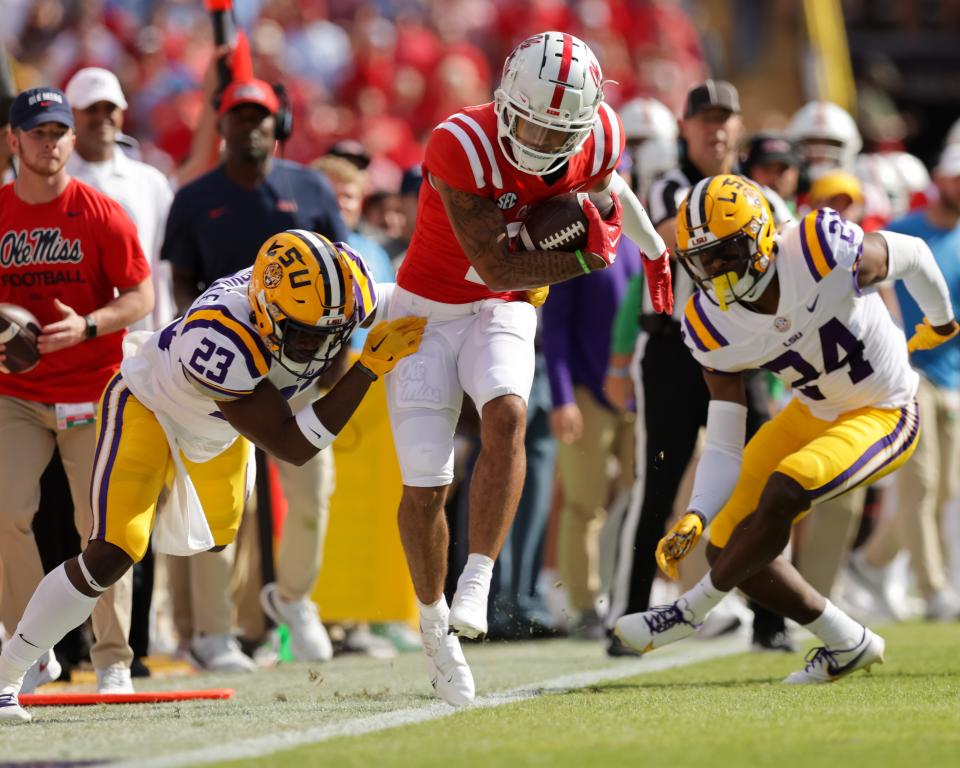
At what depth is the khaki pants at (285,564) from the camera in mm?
6988

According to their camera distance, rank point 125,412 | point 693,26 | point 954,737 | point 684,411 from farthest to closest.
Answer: point 693,26
point 684,411
point 125,412
point 954,737

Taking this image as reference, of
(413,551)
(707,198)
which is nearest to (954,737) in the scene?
(413,551)

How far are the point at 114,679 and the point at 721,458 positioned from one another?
2.21 meters

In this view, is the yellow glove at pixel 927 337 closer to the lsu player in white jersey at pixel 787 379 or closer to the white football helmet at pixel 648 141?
the lsu player in white jersey at pixel 787 379

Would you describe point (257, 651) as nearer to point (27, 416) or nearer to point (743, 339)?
point (27, 416)

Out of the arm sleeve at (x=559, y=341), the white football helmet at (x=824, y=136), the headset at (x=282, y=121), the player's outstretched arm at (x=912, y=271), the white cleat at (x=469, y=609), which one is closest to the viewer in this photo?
the white cleat at (x=469, y=609)

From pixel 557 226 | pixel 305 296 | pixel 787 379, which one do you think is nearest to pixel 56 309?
pixel 305 296

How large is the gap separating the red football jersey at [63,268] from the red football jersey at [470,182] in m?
1.20

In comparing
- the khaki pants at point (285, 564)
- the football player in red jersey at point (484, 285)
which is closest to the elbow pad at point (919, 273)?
the football player in red jersey at point (484, 285)

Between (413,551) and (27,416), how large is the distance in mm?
1594

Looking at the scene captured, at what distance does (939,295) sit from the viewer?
588 centimetres

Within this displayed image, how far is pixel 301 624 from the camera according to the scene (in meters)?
7.13

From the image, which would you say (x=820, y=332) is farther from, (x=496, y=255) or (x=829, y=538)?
(x=829, y=538)

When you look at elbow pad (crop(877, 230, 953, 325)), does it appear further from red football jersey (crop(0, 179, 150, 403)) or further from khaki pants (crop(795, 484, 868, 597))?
red football jersey (crop(0, 179, 150, 403))
